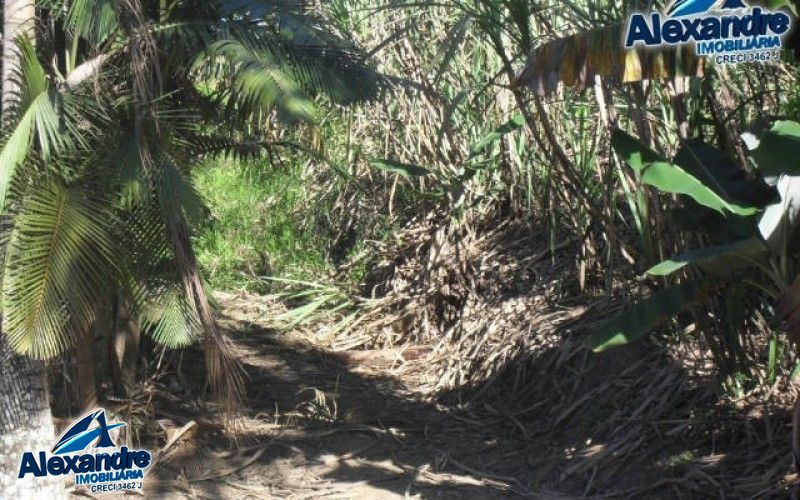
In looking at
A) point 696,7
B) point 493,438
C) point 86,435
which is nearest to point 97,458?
point 86,435

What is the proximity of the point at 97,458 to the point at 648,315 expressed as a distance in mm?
3046

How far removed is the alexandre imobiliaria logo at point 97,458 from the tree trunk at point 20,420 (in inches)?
5.2

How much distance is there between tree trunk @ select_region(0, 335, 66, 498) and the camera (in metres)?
5.45

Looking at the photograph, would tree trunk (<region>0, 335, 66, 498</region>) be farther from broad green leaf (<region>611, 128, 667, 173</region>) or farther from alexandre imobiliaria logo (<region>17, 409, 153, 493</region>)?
broad green leaf (<region>611, 128, 667, 173</region>)

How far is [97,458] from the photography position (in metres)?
5.96

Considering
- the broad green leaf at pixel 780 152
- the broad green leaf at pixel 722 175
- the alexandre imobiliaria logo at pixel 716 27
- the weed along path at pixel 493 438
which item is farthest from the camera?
the weed along path at pixel 493 438

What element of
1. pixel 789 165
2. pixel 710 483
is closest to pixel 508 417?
pixel 710 483

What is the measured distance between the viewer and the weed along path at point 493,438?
6012mm

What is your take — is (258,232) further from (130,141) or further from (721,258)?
(721,258)

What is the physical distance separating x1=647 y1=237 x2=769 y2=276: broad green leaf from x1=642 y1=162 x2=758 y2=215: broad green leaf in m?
0.16

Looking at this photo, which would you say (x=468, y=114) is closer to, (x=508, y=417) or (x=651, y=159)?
(x=508, y=417)

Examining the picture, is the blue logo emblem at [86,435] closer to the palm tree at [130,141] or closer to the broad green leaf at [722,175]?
the palm tree at [130,141]

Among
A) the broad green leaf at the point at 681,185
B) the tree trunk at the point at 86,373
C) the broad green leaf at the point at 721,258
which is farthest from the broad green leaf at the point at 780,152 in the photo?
the tree trunk at the point at 86,373

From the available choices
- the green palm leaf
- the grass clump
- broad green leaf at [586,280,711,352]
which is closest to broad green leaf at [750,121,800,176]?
broad green leaf at [586,280,711,352]
